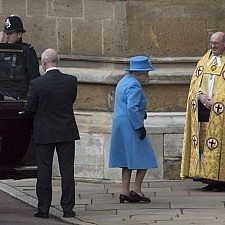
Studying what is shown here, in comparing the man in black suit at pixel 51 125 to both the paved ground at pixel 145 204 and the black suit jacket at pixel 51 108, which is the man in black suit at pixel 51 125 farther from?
the paved ground at pixel 145 204

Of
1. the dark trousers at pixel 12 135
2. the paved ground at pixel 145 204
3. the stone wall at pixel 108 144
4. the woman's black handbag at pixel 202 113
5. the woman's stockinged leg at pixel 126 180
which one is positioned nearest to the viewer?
the dark trousers at pixel 12 135

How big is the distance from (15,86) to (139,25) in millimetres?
2500

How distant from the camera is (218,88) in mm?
11859

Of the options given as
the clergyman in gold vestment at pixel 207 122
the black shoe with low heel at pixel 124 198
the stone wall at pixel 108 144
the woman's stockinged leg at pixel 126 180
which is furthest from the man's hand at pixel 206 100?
the black shoe with low heel at pixel 124 198

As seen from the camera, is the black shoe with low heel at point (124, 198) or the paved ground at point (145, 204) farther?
the black shoe with low heel at point (124, 198)

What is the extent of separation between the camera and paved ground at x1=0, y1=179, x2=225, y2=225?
1012 cm

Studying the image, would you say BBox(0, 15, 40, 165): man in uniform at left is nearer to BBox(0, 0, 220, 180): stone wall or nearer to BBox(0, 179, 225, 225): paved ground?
BBox(0, 179, 225, 225): paved ground

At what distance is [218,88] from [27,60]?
2258mm

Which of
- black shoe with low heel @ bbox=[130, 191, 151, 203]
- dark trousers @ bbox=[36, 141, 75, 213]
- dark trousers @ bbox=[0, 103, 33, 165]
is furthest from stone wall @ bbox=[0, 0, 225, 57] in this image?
dark trousers @ bbox=[0, 103, 33, 165]

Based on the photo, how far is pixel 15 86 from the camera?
430 inches

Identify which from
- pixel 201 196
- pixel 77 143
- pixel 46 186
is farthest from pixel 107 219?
pixel 77 143

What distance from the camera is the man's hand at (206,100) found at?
11875 mm

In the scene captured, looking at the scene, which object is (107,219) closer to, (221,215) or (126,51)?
(221,215)

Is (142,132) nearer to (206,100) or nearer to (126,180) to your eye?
(126,180)
